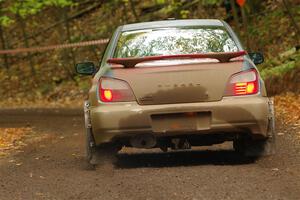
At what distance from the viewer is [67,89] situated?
25453 millimetres

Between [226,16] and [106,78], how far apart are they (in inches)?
738

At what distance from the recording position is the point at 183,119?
7418 mm

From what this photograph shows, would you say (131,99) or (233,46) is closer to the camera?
(131,99)

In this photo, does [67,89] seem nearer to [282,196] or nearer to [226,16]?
[226,16]

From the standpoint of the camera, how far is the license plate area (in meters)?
7.41

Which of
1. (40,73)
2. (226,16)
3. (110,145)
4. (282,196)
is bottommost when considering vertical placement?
(40,73)

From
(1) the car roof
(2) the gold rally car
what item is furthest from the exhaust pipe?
(1) the car roof

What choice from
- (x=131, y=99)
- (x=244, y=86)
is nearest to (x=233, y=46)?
(x=244, y=86)

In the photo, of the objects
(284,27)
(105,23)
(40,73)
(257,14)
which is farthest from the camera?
(105,23)

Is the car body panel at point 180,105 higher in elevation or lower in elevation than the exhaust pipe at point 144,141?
higher

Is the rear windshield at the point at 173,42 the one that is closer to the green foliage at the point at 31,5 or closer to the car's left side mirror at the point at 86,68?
the car's left side mirror at the point at 86,68

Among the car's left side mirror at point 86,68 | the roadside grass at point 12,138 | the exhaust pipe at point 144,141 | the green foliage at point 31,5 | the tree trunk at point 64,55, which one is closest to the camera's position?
the exhaust pipe at point 144,141

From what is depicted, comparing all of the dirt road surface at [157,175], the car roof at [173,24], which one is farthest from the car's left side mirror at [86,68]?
the dirt road surface at [157,175]

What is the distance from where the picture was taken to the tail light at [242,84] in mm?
7441
